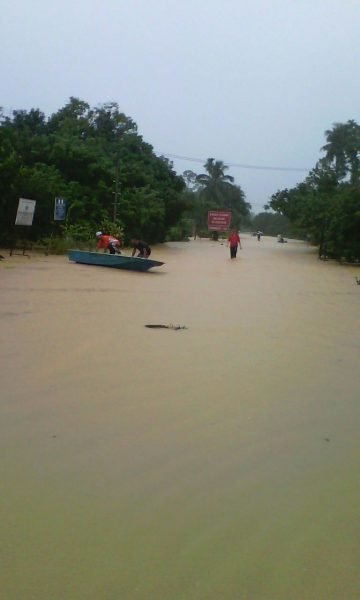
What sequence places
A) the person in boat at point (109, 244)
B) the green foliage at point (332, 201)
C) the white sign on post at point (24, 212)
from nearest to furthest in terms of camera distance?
the white sign on post at point (24, 212) < the person in boat at point (109, 244) < the green foliage at point (332, 201)

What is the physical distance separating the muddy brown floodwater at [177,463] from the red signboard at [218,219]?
183 feet

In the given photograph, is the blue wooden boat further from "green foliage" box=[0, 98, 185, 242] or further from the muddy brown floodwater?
the muddy brown floodwater

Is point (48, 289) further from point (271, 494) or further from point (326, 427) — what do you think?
point (271, 494)

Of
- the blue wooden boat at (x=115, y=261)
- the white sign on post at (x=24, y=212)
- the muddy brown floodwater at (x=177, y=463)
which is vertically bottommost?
the muddy brown floodwater at (x=177, y=463)

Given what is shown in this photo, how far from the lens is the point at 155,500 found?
3.69 metres

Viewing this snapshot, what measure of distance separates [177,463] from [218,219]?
61.6m

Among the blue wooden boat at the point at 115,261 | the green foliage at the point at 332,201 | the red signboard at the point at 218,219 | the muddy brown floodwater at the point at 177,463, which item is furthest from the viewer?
the red signboard at the point at 218,219

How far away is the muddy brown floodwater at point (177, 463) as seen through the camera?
2920 millimetres

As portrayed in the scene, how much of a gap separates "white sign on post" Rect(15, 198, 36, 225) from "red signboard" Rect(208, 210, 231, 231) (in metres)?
44.8

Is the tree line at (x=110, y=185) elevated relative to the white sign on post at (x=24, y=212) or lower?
elevated

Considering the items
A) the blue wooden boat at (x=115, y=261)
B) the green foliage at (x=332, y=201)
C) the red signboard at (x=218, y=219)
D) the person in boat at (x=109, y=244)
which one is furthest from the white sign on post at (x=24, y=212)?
the red signboard at (x=218, y=219)

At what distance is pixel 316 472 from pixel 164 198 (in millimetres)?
38329

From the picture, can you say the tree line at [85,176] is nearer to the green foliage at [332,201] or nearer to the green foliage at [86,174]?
the green foliage at [86,174]

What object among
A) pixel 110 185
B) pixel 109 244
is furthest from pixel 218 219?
pixel 109 244
